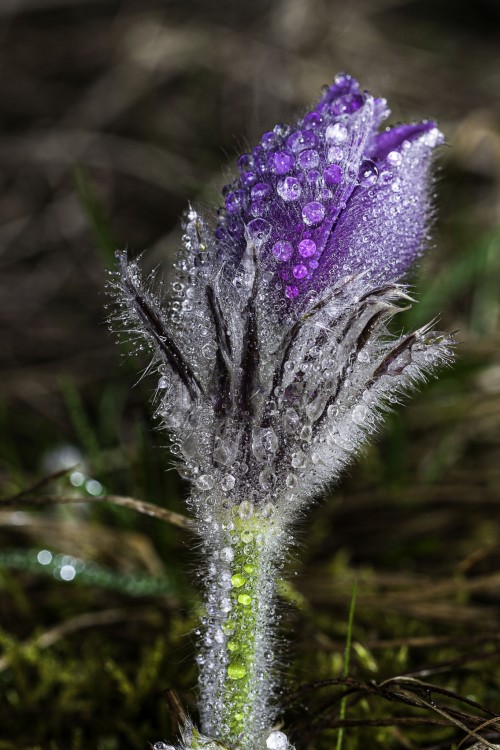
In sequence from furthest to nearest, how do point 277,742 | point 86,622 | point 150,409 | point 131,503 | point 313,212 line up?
point 150,409
point 86,622
point 131,503
point 277,742
point 313,212

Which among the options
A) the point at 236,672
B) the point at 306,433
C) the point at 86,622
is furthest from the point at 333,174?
the point at 86,622

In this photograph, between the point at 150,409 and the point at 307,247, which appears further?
the point at 150,409

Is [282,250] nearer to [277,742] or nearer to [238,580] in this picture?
[238,580]

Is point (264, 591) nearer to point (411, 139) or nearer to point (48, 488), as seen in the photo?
point (411, 139)

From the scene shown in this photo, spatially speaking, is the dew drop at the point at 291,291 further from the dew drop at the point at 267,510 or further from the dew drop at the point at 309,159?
the dew drop at the point at 267,510

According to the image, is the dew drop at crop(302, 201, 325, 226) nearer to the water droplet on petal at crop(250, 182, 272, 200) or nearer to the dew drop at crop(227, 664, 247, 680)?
the water droplet on petal at crop(250, 182, 272, 200)

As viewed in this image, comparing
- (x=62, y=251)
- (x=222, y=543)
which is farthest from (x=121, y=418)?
(x=222, y=543)
